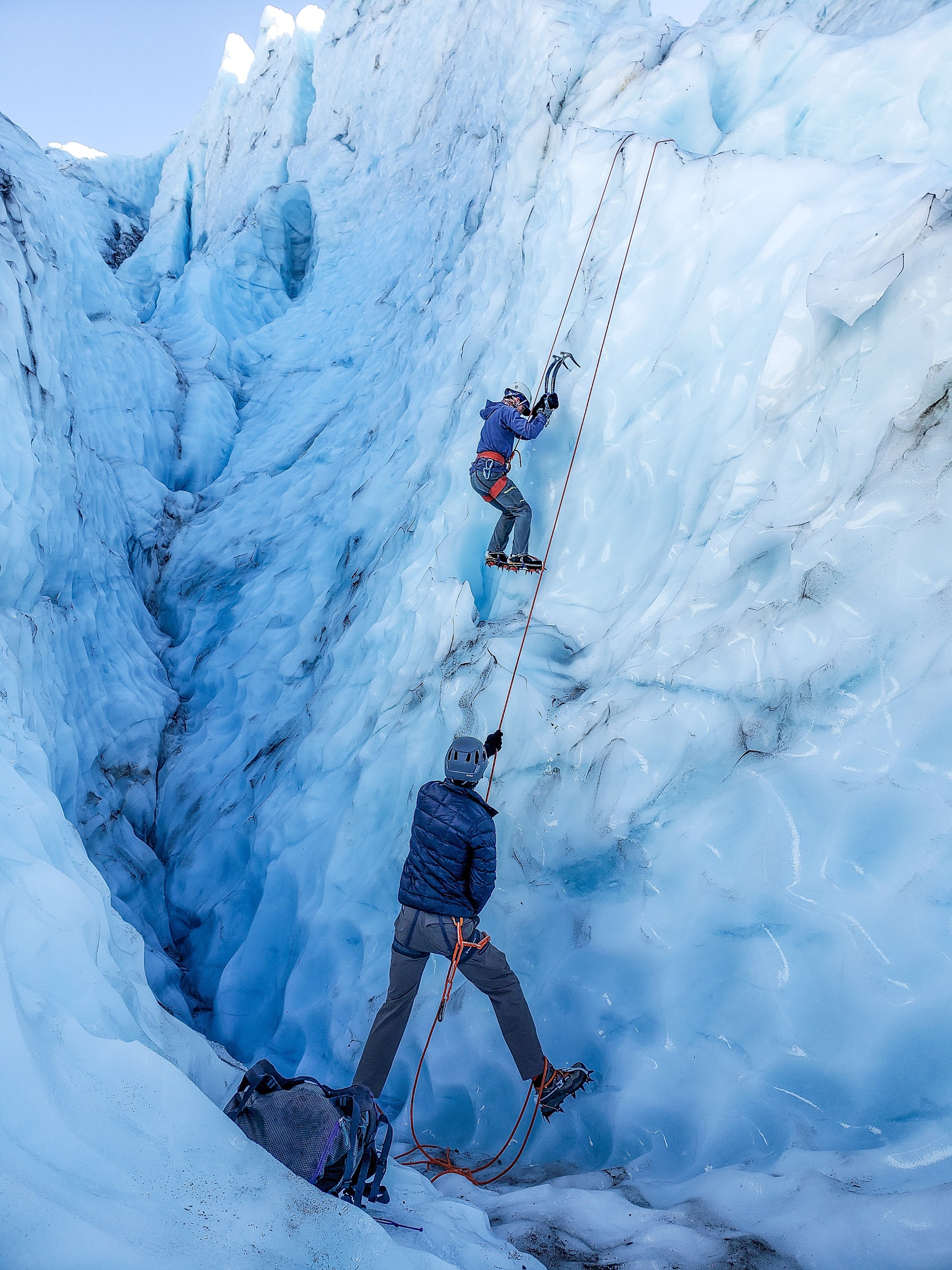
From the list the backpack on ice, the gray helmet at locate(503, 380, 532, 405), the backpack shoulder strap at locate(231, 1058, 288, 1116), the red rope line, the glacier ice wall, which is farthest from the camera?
the gray helmet at locate(503, 380, 532, 405)

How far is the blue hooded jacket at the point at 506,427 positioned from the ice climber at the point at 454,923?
1.76 m

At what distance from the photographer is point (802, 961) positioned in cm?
217

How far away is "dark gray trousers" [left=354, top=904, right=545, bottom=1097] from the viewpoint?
94.8 inches

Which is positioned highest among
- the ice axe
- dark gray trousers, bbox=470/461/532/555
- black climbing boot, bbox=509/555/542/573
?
the ice axe

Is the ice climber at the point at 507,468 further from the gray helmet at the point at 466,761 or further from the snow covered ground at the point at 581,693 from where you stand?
the gray helmet at the point at 466,761

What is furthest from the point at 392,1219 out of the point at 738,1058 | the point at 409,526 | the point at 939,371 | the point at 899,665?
the point at 409,526

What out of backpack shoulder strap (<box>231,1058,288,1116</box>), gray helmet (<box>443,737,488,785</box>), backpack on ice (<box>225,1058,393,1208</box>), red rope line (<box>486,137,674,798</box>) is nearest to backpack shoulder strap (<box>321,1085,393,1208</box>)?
backpack on ice (<box>225,1058,393,1208</box>)

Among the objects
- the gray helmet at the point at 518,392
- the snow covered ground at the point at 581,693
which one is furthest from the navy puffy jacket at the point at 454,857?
the gray helmet at the point at 518,392

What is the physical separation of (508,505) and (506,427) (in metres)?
0.37

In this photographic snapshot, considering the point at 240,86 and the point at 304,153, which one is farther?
the point at 240,86

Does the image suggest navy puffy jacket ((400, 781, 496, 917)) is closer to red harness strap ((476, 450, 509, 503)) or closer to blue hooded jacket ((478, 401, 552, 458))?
red harness strap ((476, 450, 509, 503))

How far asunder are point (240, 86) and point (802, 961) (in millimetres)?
16456

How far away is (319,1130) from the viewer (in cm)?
183

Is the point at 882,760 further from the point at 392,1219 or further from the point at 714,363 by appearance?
the point at 714,363
